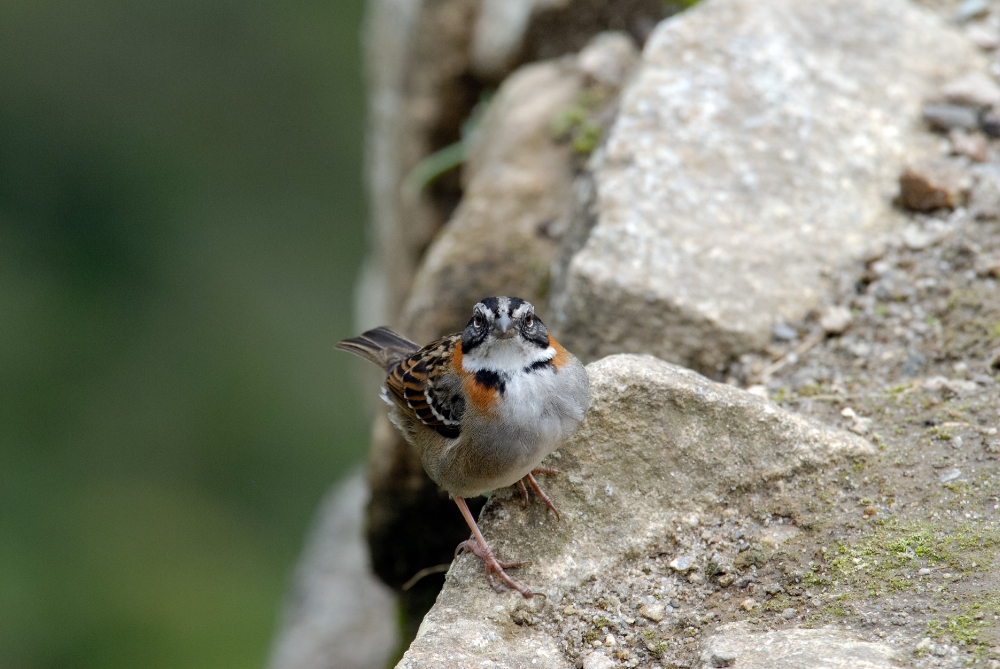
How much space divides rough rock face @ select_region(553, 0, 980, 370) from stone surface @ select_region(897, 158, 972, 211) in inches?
3.9

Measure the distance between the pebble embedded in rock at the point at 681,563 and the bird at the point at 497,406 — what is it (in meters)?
0.46

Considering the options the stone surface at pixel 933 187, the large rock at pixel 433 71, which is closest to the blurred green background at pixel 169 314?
the large rock at pixel 433 71

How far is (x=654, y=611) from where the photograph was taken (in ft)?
10.2

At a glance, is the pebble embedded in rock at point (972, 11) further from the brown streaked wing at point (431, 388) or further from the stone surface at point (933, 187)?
the brown streaked wing at point (431, 388)

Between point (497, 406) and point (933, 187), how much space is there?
2.51 meters

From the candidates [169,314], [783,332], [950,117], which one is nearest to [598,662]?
[783,332]

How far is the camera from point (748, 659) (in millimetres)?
2703

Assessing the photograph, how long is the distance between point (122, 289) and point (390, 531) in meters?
12.0

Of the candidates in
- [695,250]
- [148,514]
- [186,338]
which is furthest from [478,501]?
[186,338]

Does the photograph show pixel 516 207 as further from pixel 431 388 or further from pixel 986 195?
pixel 986 195

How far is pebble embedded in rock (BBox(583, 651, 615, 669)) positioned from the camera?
296 centimetres

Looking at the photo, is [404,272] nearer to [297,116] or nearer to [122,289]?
[122,289]

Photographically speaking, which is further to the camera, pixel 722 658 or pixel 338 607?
pixel 338 607

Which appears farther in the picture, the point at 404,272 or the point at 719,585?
the point at 404,272
